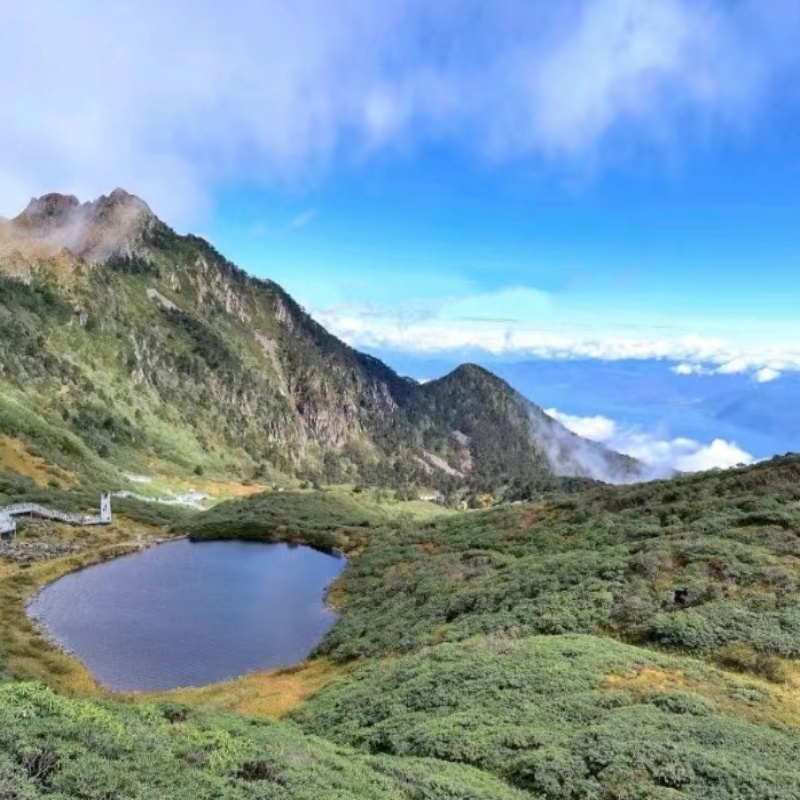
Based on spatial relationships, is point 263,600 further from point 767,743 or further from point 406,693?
point 767,743

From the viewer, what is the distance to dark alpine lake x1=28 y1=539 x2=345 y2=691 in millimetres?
50562

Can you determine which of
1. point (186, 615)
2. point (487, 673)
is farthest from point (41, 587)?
point (487, 673)

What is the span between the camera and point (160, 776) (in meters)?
19.0

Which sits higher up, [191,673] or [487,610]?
[487,610]

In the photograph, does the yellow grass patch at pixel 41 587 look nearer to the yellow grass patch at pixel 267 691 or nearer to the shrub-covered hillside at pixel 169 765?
the yellow grass patch at pixel 267 691

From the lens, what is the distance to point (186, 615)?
6028cm

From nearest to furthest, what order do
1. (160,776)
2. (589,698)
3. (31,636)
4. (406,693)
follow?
(160,776)
(589,698)
(406,693)
(31,636)

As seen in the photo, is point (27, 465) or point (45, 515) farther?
point (27, 465)

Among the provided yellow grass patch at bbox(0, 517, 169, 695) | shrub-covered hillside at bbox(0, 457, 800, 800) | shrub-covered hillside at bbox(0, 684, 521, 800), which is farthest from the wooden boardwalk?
shrub-covered hillside at bbox(0, 684, 521, 800)

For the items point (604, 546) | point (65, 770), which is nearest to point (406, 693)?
point (65, 770)

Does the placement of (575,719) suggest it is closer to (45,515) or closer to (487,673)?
(487,673)

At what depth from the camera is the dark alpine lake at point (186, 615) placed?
1991 inches

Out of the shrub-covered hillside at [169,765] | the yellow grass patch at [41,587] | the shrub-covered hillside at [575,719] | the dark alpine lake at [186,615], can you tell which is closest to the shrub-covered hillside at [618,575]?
the shrub-covered hillside at [575,719]

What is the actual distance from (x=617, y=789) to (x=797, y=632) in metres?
17.9
